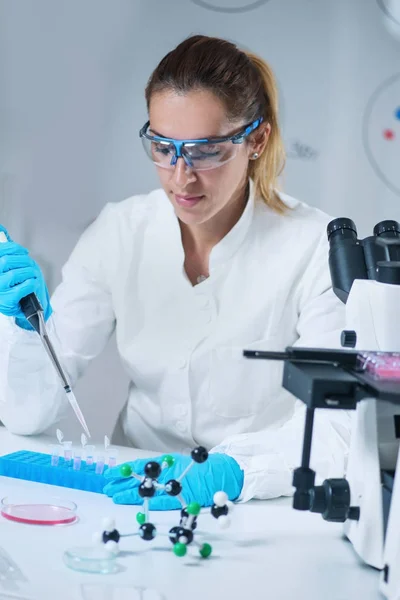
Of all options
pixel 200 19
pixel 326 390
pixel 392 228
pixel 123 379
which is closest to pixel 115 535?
pixel 326 390

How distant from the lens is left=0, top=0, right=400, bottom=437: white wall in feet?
10.3

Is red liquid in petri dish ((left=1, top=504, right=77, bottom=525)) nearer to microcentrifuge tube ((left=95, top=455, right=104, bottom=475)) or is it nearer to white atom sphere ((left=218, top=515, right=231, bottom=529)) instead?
microcentrifuge tube ((left=95, top=455, right=104, bottom=475))

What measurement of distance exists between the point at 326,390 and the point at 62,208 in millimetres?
2183

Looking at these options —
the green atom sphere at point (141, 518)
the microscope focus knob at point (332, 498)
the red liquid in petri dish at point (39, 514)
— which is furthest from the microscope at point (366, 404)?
the red liquid in petri dish at point (39, 514)

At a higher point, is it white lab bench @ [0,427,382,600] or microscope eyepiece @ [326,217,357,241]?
microscope eyepiece @ [326,217,357,241]

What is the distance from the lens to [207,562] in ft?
4.54

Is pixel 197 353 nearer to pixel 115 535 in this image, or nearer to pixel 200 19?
pixel 115 535

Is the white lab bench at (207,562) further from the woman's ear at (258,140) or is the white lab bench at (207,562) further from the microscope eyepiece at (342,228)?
the woman's ear at (258,140)

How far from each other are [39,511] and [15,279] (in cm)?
72

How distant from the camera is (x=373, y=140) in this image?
3172mm

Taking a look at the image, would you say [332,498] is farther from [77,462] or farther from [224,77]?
[224,77]

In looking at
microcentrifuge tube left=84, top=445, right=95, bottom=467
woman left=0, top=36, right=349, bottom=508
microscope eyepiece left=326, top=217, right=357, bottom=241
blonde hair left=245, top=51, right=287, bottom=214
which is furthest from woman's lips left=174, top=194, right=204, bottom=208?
microcentrifuge tube left=84, top=445, right=95, bottom=467

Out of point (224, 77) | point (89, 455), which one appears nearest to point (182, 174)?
point (224, 77)

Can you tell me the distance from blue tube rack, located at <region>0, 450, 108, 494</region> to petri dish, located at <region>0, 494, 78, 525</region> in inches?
3.2
